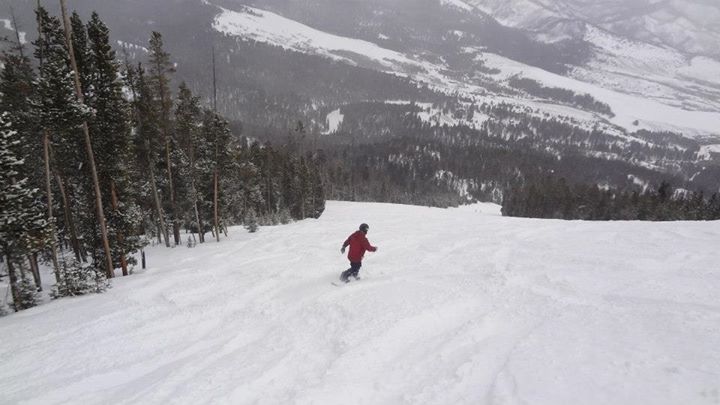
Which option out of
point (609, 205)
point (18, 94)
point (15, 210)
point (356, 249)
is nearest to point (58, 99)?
point (15, 210)

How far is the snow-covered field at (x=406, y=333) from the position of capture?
20.4 ft

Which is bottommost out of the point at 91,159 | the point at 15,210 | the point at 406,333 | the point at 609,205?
the point at 609,205

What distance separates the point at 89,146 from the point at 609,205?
99823mm

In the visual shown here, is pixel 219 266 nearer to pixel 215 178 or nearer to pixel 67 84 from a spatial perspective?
pixel 67 84

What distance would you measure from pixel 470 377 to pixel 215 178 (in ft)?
94.7

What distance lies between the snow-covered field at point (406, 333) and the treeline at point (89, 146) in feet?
18.8

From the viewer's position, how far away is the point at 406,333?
27.0ft

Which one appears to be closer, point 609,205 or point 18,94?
point 18,94

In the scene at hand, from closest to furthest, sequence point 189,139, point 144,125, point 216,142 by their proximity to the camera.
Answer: point 144,125 → point 189,139 → point 216,142

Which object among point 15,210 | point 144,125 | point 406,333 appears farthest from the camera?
point 144,125

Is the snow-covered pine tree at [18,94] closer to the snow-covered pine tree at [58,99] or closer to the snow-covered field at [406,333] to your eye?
the snow-covered pine tree at [58,99]

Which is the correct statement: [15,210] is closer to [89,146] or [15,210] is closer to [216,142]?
[89,146]

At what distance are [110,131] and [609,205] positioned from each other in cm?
9870

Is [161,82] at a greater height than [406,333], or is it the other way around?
[161,82]
